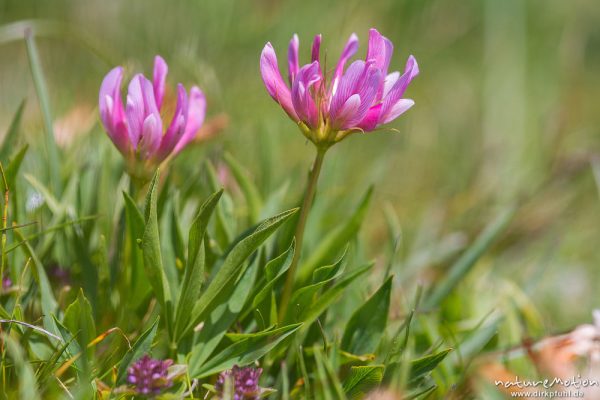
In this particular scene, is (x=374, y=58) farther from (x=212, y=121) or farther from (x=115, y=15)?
(x=115, y=15)

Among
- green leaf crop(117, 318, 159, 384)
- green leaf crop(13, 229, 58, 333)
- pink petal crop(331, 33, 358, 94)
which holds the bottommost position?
green leaf crop(117, 318, 159, 384)

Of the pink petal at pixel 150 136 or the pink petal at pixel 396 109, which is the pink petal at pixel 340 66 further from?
the pink petal at pixel 150 136

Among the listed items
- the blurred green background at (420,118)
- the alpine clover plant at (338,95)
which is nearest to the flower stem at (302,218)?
the alpine clover plant at (338,95)

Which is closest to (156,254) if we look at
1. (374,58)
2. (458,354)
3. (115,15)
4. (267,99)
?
(374,58)

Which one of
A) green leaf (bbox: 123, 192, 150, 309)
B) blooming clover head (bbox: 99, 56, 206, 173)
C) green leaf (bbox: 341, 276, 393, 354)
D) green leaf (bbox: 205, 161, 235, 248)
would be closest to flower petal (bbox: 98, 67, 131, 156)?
blooming clover head (bbox: 99, 56, 206, 173)

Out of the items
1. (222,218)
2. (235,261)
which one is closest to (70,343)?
(235,261)

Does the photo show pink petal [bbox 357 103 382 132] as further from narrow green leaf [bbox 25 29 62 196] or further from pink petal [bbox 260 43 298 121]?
narrow green leaf [bbox 25 29 62 196]
